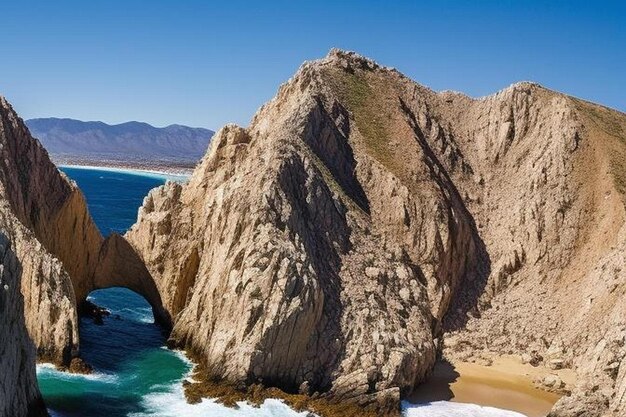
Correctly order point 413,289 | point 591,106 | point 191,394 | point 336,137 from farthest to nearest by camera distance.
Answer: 1. point 591,106
2. point 336,137
3. point 413,289
4. point 191,394

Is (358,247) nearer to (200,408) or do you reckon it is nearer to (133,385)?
(200,408)

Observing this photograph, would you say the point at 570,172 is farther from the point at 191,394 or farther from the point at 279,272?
the point at 191,394

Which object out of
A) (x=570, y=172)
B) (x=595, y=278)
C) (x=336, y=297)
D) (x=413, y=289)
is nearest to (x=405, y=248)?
(x=413, y=289)

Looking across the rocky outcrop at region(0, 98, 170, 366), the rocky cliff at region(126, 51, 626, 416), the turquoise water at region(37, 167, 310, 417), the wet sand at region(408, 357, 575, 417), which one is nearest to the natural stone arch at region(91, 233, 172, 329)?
the rocky outcrop at region(0, 98, 170, 366)

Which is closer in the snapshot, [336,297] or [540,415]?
[540,415]

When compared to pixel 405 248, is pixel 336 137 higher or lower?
higher

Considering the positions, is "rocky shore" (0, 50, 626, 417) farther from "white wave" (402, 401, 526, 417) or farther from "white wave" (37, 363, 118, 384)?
"white wave" (402, 401, 526, 417)
